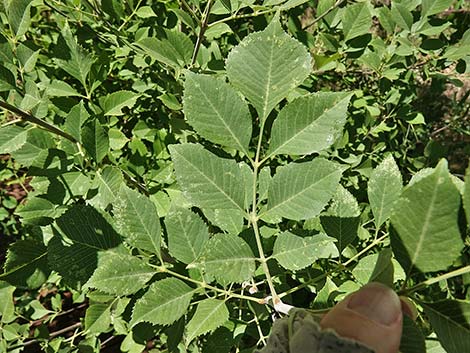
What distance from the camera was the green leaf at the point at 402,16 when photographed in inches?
47.9

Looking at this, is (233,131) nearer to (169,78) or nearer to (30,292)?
(169,78)

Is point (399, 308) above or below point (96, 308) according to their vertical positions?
above

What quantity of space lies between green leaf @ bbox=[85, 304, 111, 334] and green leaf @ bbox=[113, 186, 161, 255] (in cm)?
50

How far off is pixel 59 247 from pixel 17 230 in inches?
57.7

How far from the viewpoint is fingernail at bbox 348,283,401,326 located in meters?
0.58

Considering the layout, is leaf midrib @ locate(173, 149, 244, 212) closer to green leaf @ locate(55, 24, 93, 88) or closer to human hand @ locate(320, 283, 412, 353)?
human hand @ locate(320, 283, 412, 353)

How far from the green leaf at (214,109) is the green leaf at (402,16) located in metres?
0.71

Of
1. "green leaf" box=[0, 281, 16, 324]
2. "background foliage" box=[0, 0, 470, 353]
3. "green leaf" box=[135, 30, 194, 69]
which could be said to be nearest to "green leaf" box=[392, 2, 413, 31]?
"background foliage" box=[0, 0, 470, 353]

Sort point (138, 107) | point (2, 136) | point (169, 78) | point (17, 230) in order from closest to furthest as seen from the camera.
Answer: point (2, 136)
point (169, 78)
point (138, 107)
point (17, 230)

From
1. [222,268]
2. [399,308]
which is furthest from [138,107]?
[399,308]

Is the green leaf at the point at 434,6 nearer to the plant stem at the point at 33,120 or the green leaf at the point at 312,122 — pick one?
the green leaf at the point at 312,122

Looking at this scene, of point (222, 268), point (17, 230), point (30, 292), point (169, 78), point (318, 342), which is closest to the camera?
point (318, 342)

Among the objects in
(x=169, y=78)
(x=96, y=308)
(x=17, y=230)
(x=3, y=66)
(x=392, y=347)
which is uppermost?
(x=3, y=66)

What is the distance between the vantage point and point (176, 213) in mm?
793
